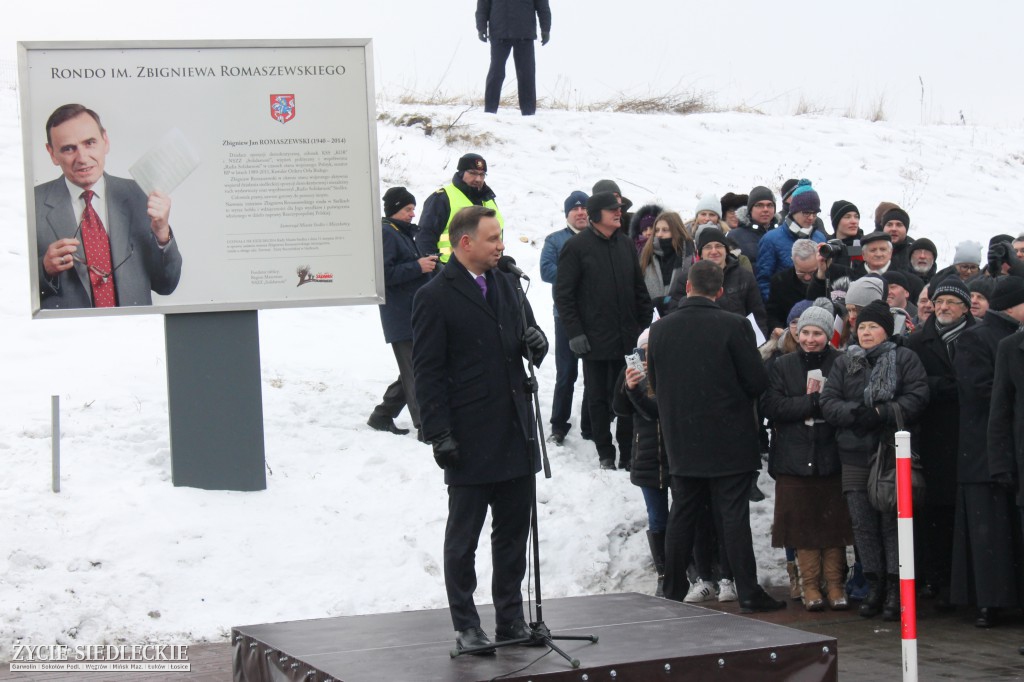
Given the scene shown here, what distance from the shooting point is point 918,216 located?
65.8ft

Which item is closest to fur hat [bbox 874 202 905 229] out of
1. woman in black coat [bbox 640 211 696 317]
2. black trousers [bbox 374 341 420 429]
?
woman in black coat [bbox 640 211 696 317]

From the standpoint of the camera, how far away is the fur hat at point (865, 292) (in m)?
9.80

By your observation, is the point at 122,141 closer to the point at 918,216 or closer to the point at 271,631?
the point at 271,631

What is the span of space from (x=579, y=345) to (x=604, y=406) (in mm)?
672

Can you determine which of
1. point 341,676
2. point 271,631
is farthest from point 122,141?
point 341,676

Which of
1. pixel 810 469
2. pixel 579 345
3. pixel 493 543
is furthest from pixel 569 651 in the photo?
pixel 579 345

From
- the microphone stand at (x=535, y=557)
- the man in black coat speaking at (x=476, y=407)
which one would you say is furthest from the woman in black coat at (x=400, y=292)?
the microphone stand at (x=535, y=557)

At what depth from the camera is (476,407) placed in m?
6.77

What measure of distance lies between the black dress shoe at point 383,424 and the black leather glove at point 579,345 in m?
1.73

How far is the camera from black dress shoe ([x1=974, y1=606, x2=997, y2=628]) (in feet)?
28.4

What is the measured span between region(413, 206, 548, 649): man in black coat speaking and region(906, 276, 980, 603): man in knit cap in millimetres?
3547

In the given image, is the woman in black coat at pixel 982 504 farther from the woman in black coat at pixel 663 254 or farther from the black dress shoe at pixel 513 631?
the black dress shoe at pixel 513 631

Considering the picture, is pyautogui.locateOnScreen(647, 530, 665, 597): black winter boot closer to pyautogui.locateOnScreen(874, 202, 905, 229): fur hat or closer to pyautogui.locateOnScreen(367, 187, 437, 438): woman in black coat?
pyautogui.locateOnScreen(367, 187, 437, 438): woman in black coat

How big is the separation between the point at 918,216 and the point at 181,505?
526 inches
